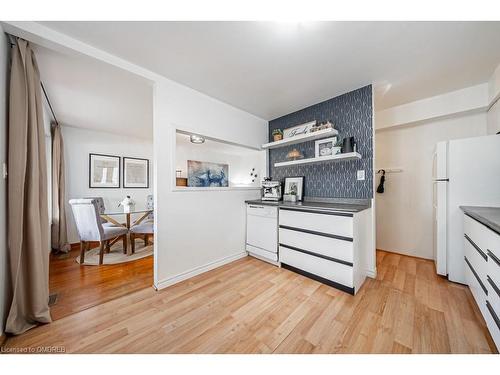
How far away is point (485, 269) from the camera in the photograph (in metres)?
1.30

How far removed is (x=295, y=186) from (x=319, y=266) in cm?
121

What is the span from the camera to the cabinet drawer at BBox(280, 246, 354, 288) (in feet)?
5.83

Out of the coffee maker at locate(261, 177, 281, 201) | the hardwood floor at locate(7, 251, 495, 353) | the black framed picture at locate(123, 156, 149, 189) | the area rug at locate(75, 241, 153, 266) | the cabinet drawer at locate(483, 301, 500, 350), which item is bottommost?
the area rug at locate(75, 241, 153, 266)

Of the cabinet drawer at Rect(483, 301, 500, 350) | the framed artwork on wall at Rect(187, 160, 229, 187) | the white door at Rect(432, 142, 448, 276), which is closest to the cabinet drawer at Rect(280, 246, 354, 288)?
the cabinet drawer at Rect(483, 301, 500, 350)

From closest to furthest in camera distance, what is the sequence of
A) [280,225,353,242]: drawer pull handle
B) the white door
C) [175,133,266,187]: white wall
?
[280,225,353,242]: drawer pull handle, the white door, [175,133,266,187]: white wall

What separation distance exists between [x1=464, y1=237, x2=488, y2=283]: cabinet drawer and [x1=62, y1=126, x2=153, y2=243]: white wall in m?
5.16

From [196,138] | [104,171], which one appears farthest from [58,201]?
[196,138]

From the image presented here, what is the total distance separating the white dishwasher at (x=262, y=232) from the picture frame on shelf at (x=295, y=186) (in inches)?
21.6

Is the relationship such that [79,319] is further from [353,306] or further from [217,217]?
[353,306]

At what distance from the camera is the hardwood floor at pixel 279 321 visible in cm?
119

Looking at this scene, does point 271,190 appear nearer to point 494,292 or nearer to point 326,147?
point 326,147

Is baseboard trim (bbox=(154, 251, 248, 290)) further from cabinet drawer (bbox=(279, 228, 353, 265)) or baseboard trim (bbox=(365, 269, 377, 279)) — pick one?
baseboard trim (bbox=(365, 269, 377, 279))

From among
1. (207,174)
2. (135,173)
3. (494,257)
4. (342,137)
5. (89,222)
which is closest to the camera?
(494,257)

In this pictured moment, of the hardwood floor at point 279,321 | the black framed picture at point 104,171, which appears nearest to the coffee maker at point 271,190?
the hardwood floor at point 279,321
